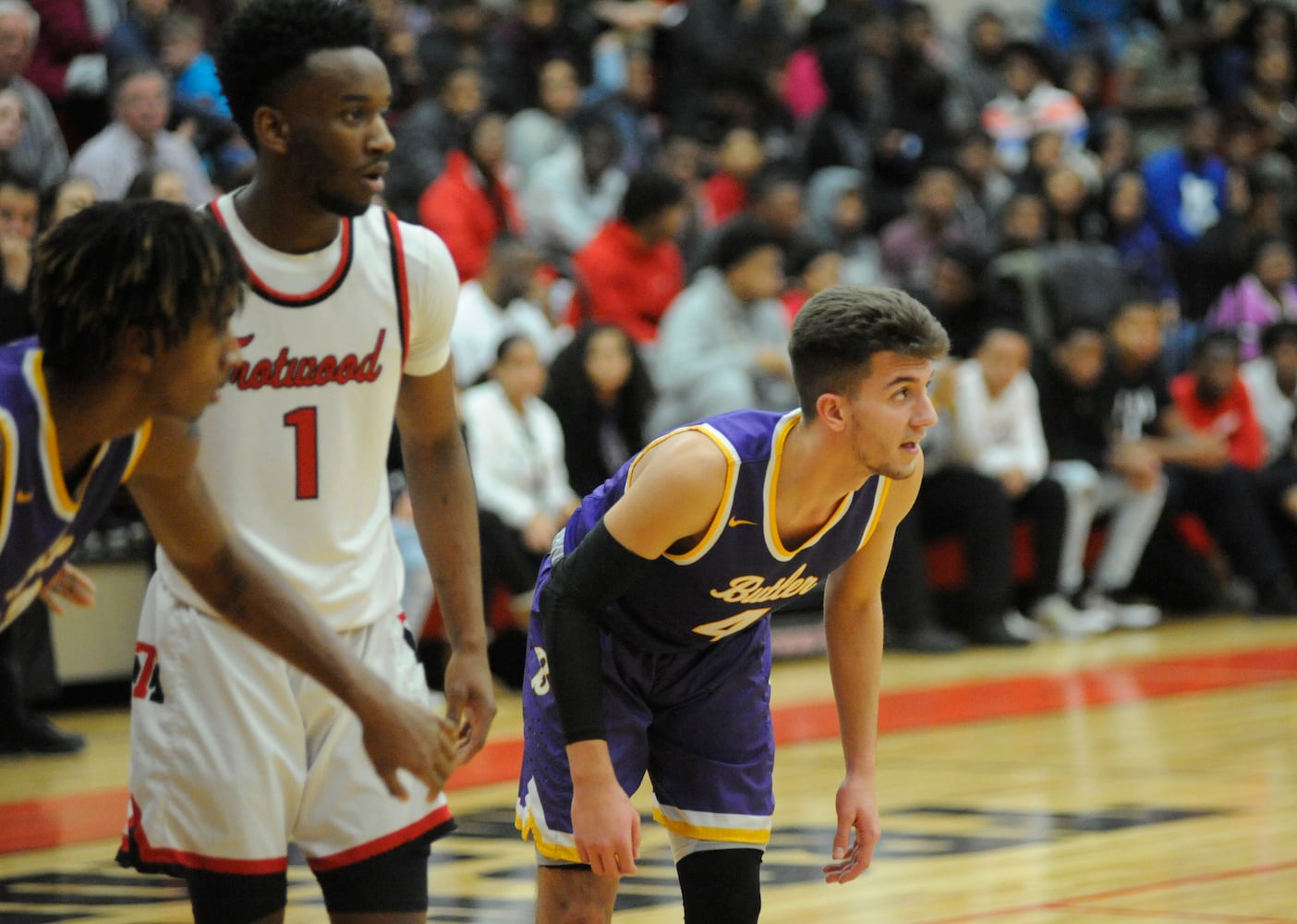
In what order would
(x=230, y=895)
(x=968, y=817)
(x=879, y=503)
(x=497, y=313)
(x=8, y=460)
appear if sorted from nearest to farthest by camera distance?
(x=8, y=460), (x=230, y=895), (x=879, y=503), (x=968, y=817), (x=497, y=313)

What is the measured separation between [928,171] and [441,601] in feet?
31.3

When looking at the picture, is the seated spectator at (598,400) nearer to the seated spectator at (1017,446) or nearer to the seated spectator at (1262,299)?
the seated spectator at (1017,446)

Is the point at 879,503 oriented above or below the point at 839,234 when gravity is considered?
below

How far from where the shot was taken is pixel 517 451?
8477 millimetres

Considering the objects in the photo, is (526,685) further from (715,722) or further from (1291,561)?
(1291,561)

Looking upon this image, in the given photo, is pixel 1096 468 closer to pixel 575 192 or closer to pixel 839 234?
pixel 839 234

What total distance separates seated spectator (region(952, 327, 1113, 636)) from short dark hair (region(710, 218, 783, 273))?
1.32 meters

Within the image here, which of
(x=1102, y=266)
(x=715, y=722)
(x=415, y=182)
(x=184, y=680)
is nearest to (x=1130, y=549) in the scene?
(x=1102, y=266)

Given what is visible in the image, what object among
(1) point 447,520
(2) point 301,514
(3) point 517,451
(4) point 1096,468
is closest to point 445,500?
(1) point 447,520

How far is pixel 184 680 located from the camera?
289 cm

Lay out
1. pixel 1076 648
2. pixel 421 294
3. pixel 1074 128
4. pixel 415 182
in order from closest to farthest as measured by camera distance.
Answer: pixel 421 294 < pixel 1076 648 < pixel 415 182 < pixel 1074 128

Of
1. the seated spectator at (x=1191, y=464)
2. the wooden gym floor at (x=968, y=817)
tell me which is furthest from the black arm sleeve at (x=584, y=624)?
the seated spectator at (x=1191, y=464)

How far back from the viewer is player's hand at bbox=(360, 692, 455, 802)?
257cm

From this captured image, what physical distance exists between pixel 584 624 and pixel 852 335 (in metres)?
0.64
